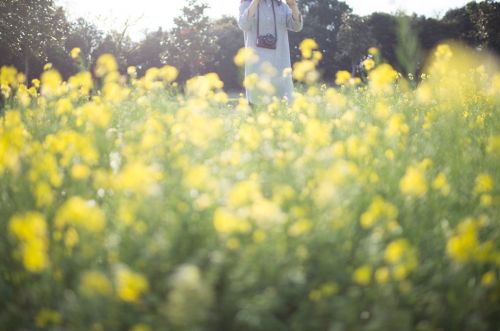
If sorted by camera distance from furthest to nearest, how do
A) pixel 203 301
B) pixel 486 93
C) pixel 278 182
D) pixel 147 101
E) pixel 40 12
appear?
pixel 40 12 < pixel 486 93 < pixel 147 101 < pixel 278 182 < pixel 203 301

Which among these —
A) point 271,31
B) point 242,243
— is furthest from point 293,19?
point 242,243

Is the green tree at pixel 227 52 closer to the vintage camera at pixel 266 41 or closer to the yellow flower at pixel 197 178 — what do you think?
the vintage camera at pixel 266 41

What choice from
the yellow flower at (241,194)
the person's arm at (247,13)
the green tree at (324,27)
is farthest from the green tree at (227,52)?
the yellow flower at (241,194)

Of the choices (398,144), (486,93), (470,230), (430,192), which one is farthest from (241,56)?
(486,93)

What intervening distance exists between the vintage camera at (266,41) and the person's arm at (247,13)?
0.62ft

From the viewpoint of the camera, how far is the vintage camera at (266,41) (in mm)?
5023

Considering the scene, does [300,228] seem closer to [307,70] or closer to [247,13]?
[307,70]

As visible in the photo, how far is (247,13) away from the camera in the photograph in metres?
4.85

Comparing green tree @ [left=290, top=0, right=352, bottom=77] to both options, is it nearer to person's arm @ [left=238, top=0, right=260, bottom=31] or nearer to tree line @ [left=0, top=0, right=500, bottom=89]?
tree line @ [left=0, top=0, right=500, bottom=89]

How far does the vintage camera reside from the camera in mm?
5023

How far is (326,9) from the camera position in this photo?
135 feet

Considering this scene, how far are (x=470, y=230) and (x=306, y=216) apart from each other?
57 cm

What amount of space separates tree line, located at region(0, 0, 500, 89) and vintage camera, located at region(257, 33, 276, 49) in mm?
12514

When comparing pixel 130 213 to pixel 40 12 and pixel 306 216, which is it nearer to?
pixel 306 216
